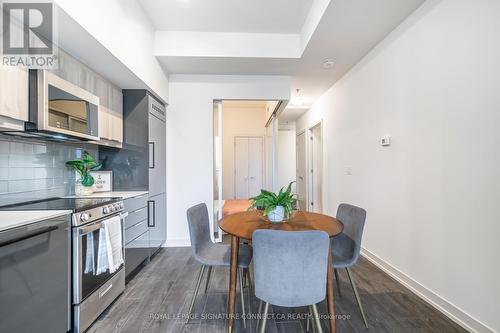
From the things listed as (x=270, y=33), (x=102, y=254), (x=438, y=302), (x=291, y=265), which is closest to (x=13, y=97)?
(x=102, y=254)

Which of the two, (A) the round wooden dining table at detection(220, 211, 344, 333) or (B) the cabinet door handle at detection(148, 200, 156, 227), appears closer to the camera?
(A) the round wooden dining table at detection(220, 211, 344, 333)

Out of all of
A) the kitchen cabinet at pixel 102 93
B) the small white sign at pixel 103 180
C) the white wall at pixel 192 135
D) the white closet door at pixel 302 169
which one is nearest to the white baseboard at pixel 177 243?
the white wall at pixel 192 135

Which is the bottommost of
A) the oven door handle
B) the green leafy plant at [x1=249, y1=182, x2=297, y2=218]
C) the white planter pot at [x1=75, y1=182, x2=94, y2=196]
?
the oven door handle

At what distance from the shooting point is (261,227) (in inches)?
65.5

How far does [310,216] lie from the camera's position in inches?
79.5

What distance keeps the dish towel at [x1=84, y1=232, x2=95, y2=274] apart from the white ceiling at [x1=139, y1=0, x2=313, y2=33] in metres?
2.49

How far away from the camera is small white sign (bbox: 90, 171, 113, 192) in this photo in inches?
104

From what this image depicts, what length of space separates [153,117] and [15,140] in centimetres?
145

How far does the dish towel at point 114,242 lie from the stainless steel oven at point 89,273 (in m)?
0.04

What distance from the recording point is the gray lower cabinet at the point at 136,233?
7.40ft

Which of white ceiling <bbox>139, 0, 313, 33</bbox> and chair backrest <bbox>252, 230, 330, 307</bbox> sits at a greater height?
white ceiling <bbox>139, 0, 313, 33</bbox>

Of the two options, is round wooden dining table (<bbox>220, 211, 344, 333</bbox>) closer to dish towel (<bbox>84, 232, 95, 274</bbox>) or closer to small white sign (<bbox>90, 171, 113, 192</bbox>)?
dish towel (<bbox>84, 232, 95, 274</bbox>)

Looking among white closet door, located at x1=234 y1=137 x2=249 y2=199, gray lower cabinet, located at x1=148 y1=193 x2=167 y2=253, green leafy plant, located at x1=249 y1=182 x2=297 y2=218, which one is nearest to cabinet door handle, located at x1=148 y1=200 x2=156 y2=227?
gray lower cabinet, located at x1=148 y1=193 x2=167 y2=253

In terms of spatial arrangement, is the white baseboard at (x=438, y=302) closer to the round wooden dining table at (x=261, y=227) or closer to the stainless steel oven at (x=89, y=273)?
the round wooden dining table at (x=261, y=227)
